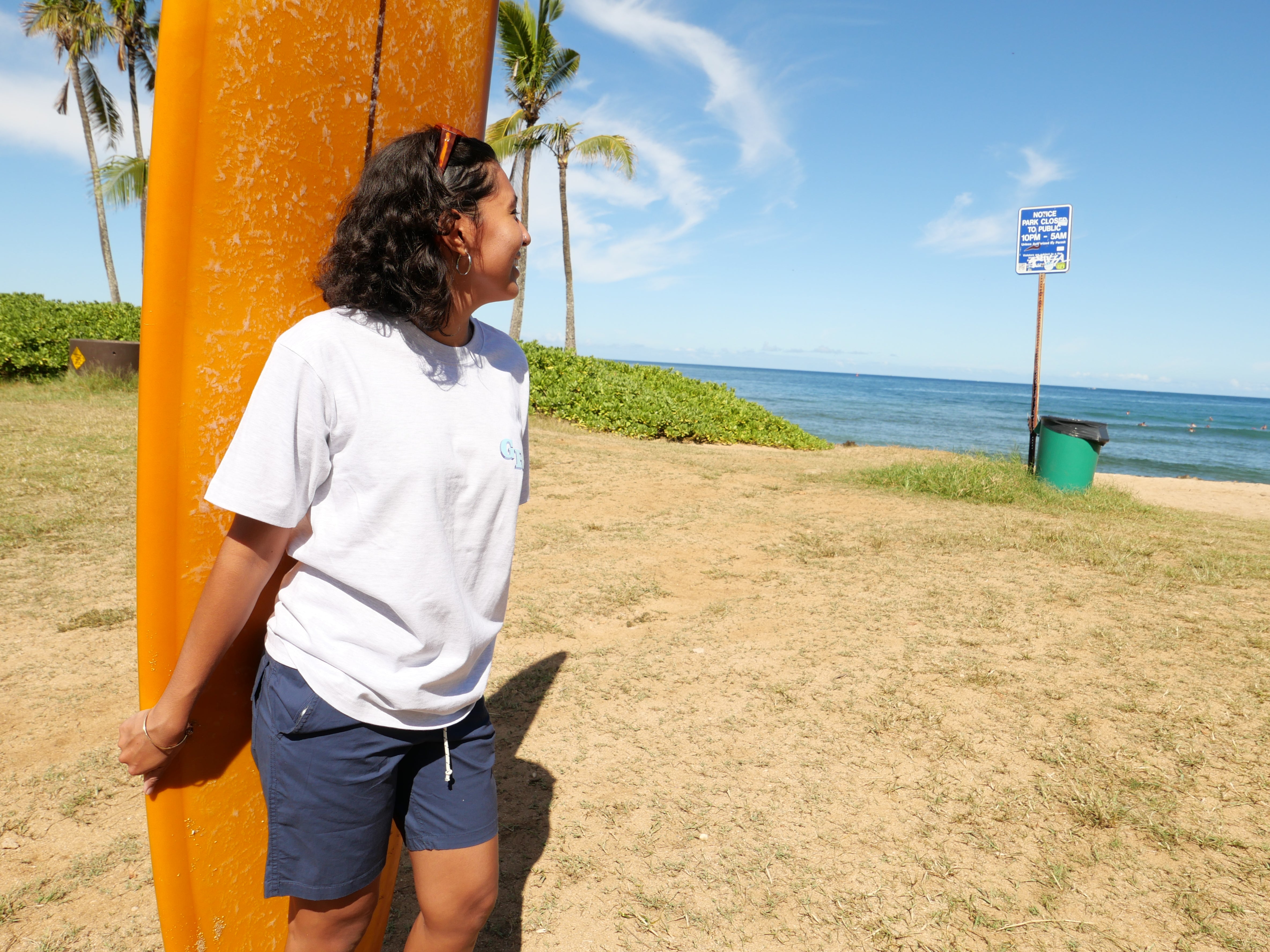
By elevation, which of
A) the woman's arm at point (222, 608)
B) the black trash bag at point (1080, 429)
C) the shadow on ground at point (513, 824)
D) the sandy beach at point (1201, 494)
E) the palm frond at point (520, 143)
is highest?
the palm frond at point (520, 143)

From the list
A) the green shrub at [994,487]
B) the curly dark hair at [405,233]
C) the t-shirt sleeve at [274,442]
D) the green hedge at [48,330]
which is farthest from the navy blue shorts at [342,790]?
the green hedge at [48,330]

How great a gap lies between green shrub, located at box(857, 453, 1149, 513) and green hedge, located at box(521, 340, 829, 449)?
4394 millimetres

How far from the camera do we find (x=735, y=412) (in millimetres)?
13352

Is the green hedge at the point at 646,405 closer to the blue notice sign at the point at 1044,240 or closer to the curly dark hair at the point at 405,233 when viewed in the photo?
the blue notice sign at the point at 1044,240

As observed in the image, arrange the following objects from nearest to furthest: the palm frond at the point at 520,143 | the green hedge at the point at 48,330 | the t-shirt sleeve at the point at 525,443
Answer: the t-shirt sleeve at the point at 525,443 < the green hedge at the point at 48,330 < the palm frond at the point at 520,143

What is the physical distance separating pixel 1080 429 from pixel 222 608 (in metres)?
8.04

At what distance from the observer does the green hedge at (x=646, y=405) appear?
39.8 ft

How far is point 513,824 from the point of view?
2.45 meters

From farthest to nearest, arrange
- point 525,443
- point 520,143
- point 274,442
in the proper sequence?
1. point 520,143
2. point 525,443
3. point 274,442

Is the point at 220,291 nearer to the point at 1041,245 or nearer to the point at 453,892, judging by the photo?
the point at 453,892

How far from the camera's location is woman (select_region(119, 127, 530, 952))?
46.3 inches

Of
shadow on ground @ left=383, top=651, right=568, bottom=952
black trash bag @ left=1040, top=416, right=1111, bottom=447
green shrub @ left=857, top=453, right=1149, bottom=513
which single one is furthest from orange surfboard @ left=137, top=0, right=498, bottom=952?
black trash bag @ left=1040, top=416, right=1111, bottom=447

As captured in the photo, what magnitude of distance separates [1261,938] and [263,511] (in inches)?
102

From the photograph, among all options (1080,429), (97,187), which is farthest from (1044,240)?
(97,187)
